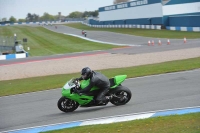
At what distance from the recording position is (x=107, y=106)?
1300 cm

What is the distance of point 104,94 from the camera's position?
12.3 meters

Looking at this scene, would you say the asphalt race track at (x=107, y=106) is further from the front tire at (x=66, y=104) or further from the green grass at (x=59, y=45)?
the green grass at (x=59, y=45)

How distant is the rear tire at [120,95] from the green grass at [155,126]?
9.22ft

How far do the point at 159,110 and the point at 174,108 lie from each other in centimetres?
47

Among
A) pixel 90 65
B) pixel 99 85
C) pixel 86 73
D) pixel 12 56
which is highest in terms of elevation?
pixel 86 73

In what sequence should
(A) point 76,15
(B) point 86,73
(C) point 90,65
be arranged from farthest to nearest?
(A) point 76,15
(C) point 90,65
(B) point 86,73

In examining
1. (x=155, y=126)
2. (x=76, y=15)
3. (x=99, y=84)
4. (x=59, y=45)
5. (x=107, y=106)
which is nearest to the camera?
(x=155, y=126)

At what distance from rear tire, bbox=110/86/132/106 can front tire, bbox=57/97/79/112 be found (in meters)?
1.26

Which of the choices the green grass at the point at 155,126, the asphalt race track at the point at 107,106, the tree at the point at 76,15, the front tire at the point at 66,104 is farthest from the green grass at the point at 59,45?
the tree at the point at 76,15

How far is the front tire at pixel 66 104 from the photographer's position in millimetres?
12473

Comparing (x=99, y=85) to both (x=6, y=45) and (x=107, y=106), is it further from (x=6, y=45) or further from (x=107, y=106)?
(x=6, y=45)

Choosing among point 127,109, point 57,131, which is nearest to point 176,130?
point 57,131

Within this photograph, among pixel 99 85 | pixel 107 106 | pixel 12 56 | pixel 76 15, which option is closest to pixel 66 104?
pixel 99 85

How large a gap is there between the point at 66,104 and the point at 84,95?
29.1 inches
